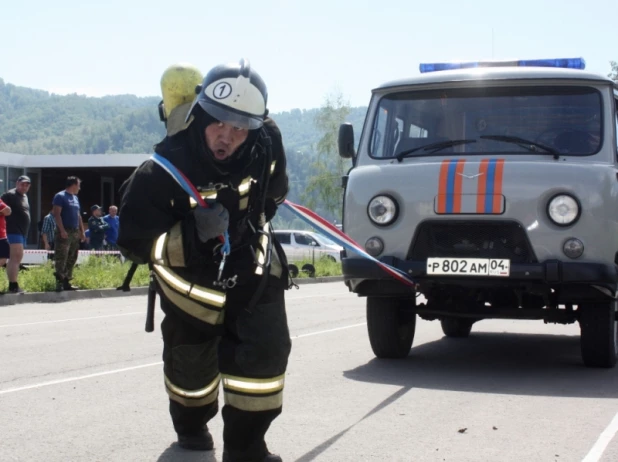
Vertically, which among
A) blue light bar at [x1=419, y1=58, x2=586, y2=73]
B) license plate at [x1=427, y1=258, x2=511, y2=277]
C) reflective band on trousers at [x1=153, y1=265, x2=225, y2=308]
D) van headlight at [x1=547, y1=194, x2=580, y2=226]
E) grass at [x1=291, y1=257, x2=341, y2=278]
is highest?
blue light bar at [x1=419, y1=58, x2=586, y2=73]

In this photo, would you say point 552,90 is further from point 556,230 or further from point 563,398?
point 563,398

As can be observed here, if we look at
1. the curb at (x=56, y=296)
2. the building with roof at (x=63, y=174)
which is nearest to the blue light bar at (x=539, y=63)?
the curb at (x=56, y=296)

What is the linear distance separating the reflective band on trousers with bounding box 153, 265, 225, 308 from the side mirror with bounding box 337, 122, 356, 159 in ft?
14.7

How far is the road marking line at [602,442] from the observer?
16.9 feet

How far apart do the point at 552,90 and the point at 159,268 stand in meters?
4.85

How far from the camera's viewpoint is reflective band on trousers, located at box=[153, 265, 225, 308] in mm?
4469

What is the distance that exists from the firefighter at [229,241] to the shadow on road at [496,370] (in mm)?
3039

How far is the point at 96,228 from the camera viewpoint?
938 inches

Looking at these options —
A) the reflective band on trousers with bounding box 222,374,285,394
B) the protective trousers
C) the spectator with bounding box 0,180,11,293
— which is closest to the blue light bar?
the protective trousers

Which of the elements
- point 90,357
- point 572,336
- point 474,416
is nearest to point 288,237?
point 572,336

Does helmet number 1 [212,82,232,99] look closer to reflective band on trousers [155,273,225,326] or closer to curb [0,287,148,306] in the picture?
reflective band on trousers [155,273,225,326]

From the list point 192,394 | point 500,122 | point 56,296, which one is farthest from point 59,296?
point 192,394

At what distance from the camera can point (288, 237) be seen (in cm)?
3862

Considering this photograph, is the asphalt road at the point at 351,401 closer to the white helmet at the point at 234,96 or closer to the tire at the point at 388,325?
the tire at the point at 388,325
